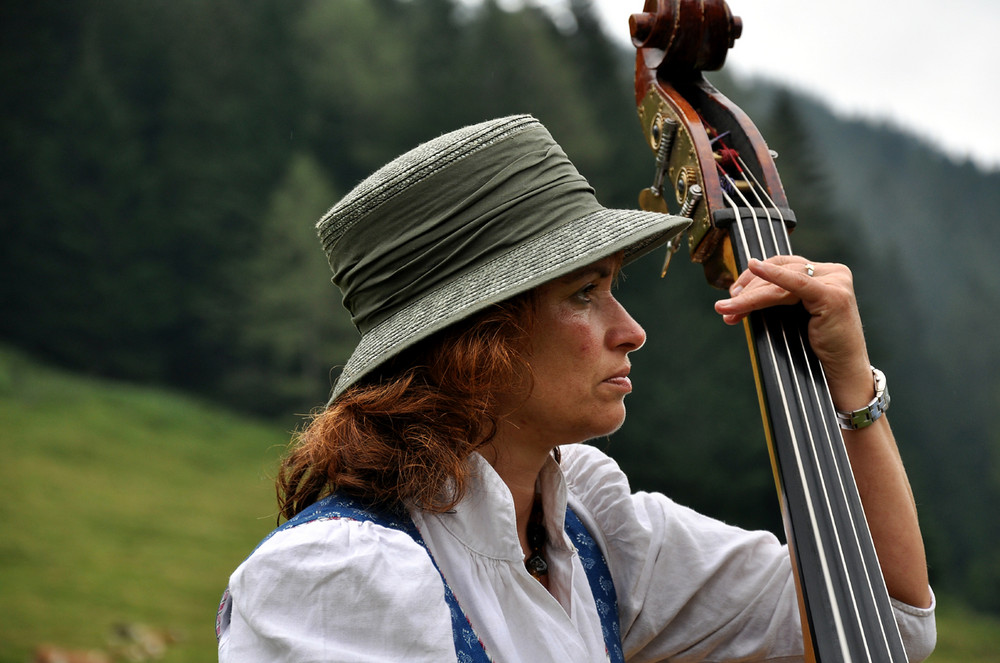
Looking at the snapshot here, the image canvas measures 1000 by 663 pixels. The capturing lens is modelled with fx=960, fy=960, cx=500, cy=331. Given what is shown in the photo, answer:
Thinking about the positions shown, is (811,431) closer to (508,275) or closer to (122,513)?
(508,275)

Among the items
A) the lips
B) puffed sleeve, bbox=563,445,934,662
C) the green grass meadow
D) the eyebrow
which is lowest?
the green grass meadow

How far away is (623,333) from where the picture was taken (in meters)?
1.59

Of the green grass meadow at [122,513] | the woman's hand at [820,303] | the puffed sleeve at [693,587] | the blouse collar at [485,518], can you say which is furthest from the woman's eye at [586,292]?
the green grass meadow at [122,513]

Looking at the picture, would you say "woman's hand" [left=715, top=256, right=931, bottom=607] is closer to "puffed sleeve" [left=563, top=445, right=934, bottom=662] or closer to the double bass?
the double bass

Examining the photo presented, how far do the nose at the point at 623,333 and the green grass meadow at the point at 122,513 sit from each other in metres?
10.0

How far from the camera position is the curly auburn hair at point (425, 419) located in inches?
58.6

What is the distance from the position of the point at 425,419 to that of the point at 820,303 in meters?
0.65

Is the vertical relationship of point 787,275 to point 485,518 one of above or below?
above

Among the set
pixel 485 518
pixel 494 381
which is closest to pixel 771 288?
pixel 494 381

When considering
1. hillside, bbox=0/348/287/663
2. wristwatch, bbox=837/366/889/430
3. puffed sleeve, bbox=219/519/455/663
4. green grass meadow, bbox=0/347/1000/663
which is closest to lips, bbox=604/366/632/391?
wristwatch, bbox=837/366/889/430

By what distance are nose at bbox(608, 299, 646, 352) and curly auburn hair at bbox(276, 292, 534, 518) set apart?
142 mm

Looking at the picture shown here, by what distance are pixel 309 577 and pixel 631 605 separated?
72cm

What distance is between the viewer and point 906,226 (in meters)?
33.5

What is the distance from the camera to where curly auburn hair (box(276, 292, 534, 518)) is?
1.49 metres
